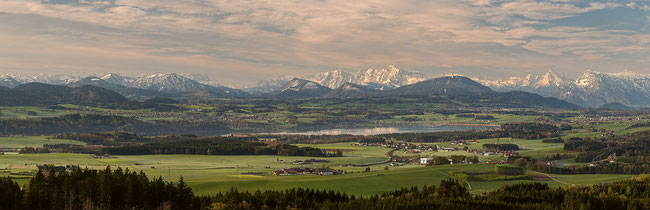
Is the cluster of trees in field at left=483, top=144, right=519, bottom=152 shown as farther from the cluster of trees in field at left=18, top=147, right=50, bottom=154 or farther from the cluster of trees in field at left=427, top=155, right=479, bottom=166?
the cluster of trees in field at left=18, top=147, right=50, bottom=154

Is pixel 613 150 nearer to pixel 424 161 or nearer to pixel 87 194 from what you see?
pixel 424 161

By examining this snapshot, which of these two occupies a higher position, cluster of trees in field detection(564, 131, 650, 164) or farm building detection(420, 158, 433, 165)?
cluster of trees in field detection(564, 131, 650, 164)

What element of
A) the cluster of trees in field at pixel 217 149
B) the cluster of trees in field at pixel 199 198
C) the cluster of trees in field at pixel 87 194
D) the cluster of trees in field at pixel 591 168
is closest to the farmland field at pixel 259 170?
the cluster of trees in field at pixel 217 149

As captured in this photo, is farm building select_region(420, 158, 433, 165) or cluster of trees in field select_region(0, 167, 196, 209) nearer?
cluster of trees in field select_region(0, 167, 196, 209)

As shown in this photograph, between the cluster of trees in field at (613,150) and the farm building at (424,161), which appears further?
the cluster of trees in field at (613,150)

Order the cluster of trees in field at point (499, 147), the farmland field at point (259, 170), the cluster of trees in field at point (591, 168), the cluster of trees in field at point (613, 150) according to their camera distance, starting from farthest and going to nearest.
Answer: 1. the cluster of trees in field at point (499, 147)
2. the cluster of trees in field at point (613, 150)
3. the cluster of trees in field at point (591, 168)
4. the farmland field at point (259, 170)

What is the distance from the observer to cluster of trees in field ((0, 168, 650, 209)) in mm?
66750

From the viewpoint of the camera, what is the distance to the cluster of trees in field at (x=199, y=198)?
66.8m

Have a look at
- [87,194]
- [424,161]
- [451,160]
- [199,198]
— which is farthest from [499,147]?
[87,194]

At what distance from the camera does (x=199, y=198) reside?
77.1 m

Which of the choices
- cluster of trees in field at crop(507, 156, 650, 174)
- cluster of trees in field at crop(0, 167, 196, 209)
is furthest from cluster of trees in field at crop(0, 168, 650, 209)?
cluster of trees in field at crop(507, 156, 650, 174)

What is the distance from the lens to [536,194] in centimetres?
8719

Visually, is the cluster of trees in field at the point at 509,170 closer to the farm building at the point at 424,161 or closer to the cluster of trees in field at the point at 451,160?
the cluster of trees in field at the point at 451,160

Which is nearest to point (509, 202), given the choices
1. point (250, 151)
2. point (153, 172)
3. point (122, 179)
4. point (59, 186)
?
point (122, 179)
